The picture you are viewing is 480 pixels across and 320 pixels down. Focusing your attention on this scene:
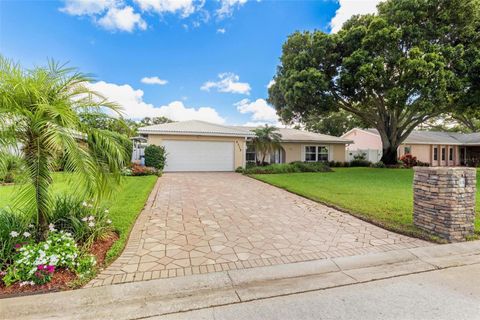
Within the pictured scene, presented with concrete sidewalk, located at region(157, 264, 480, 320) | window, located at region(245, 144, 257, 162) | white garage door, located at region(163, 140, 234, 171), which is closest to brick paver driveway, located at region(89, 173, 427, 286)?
concrete sidewalk, located at region(157, 264, 480, 320)

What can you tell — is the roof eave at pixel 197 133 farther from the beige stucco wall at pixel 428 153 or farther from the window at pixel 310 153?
the beige stucco wall at pixel 428 153

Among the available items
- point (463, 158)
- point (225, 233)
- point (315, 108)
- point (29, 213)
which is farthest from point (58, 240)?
point (463, 158)

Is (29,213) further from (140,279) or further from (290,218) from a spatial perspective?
(290,218)

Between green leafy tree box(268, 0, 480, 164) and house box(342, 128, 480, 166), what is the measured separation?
11.2 m

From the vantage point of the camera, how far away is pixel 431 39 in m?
13.9

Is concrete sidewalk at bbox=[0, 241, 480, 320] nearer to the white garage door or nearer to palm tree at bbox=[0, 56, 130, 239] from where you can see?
palm tree at bbox=[0, 56, 130, 239]

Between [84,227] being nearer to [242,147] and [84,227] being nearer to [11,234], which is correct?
[11,234]

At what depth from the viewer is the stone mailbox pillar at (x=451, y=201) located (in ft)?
14.1

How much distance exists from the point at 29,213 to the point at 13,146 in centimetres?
93

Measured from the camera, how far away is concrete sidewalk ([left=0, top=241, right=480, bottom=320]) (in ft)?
8.09

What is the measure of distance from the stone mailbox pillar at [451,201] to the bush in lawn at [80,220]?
5.96 meters

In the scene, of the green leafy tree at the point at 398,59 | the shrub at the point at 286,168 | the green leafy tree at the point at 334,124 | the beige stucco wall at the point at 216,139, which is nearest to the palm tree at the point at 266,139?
the beige stucco wall at the point at 216,139

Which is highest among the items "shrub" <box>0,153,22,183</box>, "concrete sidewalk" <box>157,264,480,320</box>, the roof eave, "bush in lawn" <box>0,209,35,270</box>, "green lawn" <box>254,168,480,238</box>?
the roof eave

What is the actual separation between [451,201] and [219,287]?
14.1 feet
